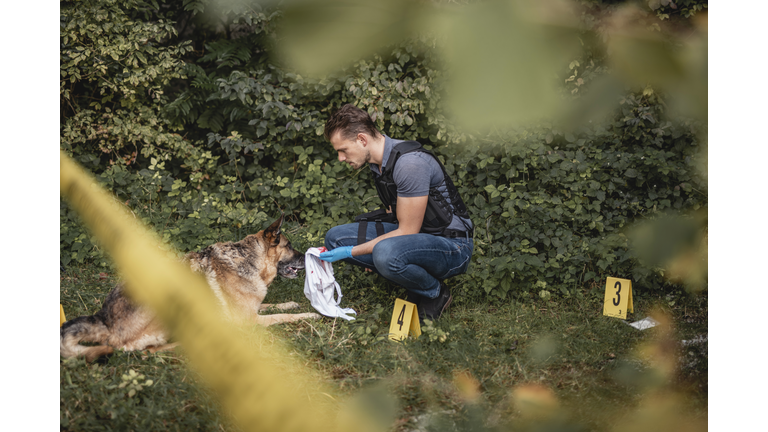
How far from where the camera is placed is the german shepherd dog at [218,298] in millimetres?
2510

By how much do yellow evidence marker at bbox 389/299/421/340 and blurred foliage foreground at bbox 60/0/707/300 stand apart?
2.93ft

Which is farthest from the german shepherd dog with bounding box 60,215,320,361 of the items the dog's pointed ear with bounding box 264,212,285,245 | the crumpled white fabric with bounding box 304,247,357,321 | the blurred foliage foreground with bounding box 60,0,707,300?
the blurred foliage foreground with bounding box 60,0,707,300

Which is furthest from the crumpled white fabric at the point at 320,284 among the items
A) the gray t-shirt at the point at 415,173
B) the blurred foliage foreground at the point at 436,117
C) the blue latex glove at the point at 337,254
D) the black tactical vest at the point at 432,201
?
the blurred foliage foreground at the point at 436,117

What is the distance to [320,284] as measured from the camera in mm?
3123

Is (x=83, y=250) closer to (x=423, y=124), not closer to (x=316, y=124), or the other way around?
(x=316, y=124)

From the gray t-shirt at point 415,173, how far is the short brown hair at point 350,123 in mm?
169

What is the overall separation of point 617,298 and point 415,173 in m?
1.81

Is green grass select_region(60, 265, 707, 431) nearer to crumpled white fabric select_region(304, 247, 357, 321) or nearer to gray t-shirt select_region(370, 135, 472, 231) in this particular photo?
crumpled white fabric select_region(304, 247, 357, 321)

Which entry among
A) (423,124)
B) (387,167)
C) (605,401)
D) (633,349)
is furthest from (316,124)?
(605,401)

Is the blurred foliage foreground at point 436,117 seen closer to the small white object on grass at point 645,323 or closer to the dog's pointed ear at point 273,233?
the small white object on grass at point 645,323

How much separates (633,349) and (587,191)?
5.40 ft

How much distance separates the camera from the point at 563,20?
0.57 m

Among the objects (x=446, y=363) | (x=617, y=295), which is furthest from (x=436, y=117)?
(x=617, y=295)

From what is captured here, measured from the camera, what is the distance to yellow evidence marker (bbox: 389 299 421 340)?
2.82 metres
